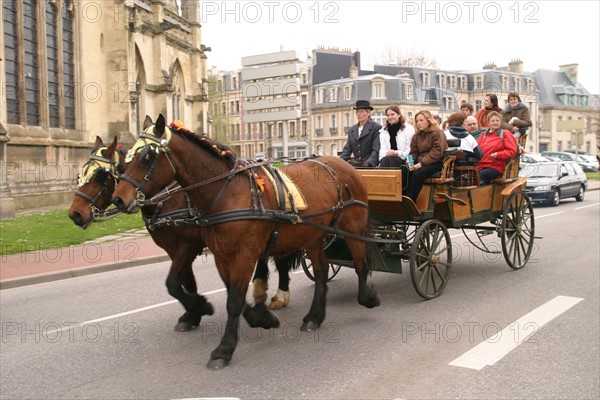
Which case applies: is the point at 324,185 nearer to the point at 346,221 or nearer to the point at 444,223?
the point at 346,221

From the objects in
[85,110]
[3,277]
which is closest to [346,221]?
[3,277]

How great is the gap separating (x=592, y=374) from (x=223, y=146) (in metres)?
3.69

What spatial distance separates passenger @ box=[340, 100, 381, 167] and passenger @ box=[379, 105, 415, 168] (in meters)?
0.15

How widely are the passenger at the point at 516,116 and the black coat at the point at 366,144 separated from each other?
3.34 m

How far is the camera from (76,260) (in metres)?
10.5

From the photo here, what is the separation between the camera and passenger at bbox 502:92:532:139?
10.2 meters

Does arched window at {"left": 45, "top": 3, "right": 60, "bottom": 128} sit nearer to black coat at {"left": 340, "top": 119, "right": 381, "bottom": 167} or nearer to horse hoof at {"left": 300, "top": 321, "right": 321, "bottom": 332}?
black coat at {"left": 340, "top": 119, "right": 381, "bottom": 167}

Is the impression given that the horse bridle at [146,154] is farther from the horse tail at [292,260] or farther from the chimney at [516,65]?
the chimney at [516,65]

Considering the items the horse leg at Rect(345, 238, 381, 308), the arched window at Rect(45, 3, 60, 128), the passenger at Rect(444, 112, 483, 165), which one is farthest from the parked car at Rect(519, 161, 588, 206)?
the arched window at Rect(45, 3, 60, 128)

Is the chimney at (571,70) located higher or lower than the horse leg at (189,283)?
higher

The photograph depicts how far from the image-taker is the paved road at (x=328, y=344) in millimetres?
4465

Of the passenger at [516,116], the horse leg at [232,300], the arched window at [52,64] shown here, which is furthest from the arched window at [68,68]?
the horse leg at [232,300]

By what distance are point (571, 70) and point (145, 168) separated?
91.6m

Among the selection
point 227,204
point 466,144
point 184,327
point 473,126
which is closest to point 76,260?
point 184,327
